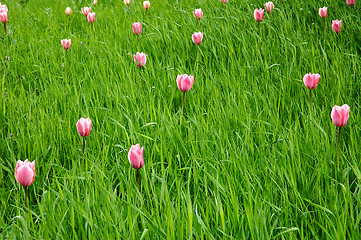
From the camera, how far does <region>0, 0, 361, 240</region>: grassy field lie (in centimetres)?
140

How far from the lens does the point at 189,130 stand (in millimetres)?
1894

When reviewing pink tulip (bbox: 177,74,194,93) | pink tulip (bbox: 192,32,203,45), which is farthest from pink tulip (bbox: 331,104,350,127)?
pink tulip (bbox: 192,32,203,45)

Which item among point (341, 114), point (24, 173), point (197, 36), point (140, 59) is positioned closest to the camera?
point (24, 173)

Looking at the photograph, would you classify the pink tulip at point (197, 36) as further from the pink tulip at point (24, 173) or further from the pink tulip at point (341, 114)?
the pink tulip at point (24, 173)

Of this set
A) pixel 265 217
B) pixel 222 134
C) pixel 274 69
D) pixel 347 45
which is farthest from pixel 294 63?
pixel 265 217

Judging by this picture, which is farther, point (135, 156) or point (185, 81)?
point (185, 81)

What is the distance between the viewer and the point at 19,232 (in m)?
1.40

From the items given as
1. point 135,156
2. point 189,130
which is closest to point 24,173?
point 135,156

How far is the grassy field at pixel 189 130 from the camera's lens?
1.40 meters

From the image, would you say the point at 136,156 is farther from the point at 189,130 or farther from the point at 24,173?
the point at 189,130

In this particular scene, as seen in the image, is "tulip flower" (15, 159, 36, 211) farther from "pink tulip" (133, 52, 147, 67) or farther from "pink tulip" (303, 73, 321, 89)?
"pink tulip" (303, 73, 321, 89)

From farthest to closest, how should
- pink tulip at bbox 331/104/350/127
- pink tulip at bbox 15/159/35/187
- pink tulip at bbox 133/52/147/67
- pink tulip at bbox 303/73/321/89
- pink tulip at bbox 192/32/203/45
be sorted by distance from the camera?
pink tulip at bbox 192/32/203/45
pink tulip at bbox 133/52/147/67
pink tulip at bbox 303/73/321/89
pink tulip at bbox 331/104/350/127
pink tulip at bbox 15/159/35/187

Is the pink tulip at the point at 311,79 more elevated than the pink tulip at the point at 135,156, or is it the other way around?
the pink tulip at the point at 311,79

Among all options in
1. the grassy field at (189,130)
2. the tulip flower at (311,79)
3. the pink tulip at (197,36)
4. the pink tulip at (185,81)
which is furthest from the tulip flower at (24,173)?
the pink tulip at (197,36)
